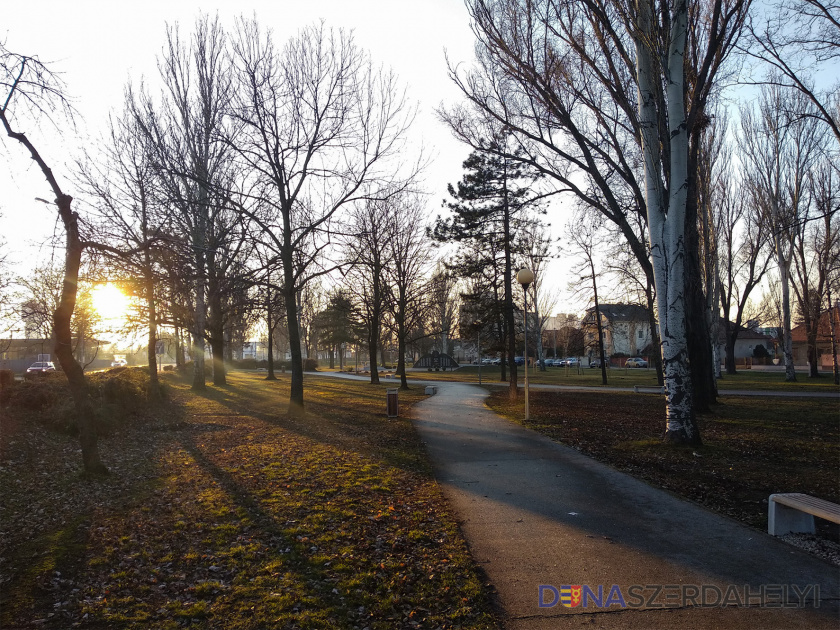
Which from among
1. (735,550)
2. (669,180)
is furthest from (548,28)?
(735,550)

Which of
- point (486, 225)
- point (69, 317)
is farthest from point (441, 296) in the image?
point (69, 317)

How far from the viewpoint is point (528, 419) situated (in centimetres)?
1350

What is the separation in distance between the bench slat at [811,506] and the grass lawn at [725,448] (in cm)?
47

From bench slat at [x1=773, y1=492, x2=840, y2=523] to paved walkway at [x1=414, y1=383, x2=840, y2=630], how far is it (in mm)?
372

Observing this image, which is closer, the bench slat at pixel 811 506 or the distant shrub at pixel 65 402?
the bench slat at pixel 811 506

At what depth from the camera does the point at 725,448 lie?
30.3 ft

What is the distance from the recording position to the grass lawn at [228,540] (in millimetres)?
3723

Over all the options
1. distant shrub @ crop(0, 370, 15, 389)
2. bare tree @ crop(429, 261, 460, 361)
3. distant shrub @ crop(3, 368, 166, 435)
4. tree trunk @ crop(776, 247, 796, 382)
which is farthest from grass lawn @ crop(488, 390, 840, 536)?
tree trunk @ crop(776, 247, 796, 382)

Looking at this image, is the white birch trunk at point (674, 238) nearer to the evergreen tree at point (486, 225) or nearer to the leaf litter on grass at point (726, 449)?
the leaf litter on grass at point (726, 449)

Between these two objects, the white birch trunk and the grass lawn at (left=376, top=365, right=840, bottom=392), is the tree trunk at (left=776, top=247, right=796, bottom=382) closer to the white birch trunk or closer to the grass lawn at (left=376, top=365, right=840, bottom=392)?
the grass lawn at (left=376, top=365, right=840, bottom=392)

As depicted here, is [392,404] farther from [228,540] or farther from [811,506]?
[811,506]

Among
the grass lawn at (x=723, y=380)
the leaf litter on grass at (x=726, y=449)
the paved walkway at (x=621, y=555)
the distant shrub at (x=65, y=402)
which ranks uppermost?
the distant shrub at (x=65, y=402)

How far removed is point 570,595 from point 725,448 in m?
6.88

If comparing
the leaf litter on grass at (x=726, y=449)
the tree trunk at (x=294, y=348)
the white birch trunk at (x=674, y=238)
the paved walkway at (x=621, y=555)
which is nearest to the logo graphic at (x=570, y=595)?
the paved walkway at (x=621, y=555)
